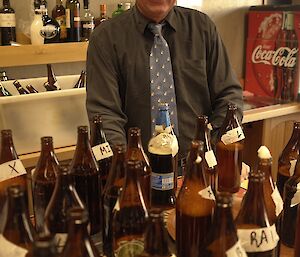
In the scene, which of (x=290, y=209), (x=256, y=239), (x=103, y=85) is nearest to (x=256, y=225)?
(x=256, y=239)

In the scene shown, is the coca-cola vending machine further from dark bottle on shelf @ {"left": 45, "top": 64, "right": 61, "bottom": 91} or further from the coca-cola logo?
dark bottle on shelf @ {"left": 45, "top": 64, "right": 61, "bottom": 91}

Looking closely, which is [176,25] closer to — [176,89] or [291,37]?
[176,89]

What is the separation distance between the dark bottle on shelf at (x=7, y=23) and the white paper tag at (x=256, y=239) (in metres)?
1.65

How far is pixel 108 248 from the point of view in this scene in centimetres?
93

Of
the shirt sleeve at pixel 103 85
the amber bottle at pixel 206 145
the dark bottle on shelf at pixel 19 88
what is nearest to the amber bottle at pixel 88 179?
the amber bottle at pixel 206 145

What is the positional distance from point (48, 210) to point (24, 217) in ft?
0.38

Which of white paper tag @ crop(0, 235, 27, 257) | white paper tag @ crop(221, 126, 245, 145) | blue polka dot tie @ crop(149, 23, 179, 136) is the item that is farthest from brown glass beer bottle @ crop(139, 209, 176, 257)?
blue polka dot tie @ crop(149, 23, 179, 136)

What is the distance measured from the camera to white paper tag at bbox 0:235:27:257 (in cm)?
71

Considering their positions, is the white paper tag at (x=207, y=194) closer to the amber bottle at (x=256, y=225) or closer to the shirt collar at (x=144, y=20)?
the amber bottle at (x=256, y=225)

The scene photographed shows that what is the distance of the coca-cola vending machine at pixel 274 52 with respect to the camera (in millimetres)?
2619

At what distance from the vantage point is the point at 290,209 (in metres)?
1.00

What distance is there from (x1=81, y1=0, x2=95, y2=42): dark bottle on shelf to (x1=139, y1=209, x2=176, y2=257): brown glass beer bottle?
5.68 feet

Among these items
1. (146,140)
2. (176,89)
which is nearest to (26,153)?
(146,140)

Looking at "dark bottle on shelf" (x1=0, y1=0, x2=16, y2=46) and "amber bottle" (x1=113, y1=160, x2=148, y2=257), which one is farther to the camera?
"dark bottle on shelf" (x1=0, y1=0, x2=16, y2=46)
